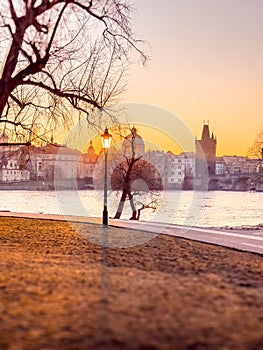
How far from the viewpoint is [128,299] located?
203 inches

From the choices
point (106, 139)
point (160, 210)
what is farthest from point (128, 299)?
point (160, 210)

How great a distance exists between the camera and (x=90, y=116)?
11.9m

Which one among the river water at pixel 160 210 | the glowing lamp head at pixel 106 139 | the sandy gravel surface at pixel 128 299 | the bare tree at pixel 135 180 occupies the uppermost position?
the glowing lamp head at pixel 106 139

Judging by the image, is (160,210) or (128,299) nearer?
(128,299)

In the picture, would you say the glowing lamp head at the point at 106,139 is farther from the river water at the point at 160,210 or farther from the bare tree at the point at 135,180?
the river water at the point at 160,210

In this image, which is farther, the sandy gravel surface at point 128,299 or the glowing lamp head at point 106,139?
the glowing lamp head at point 106,139

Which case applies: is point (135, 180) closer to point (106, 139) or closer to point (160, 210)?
point (160, 210)

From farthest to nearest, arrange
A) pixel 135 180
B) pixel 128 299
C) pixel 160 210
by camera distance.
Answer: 1. pixel 160 210
2. pixel 135 180
3. pixel 128 299

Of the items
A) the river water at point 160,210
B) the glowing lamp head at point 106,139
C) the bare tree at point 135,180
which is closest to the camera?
the glowing lamp head at point 106,139

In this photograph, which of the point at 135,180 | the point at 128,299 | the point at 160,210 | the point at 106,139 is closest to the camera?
the point at 128,299

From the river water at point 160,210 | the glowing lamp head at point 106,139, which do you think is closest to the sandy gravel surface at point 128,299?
the glowing lamp head at point 106,139

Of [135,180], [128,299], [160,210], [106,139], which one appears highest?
[106,139]

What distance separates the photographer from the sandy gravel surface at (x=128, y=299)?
3936 mm

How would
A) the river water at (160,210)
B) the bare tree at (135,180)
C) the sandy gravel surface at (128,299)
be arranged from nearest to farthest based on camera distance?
the sandy gravel surface at (128,299)
the bare tree at (135,180)
the river water at (160,210)
